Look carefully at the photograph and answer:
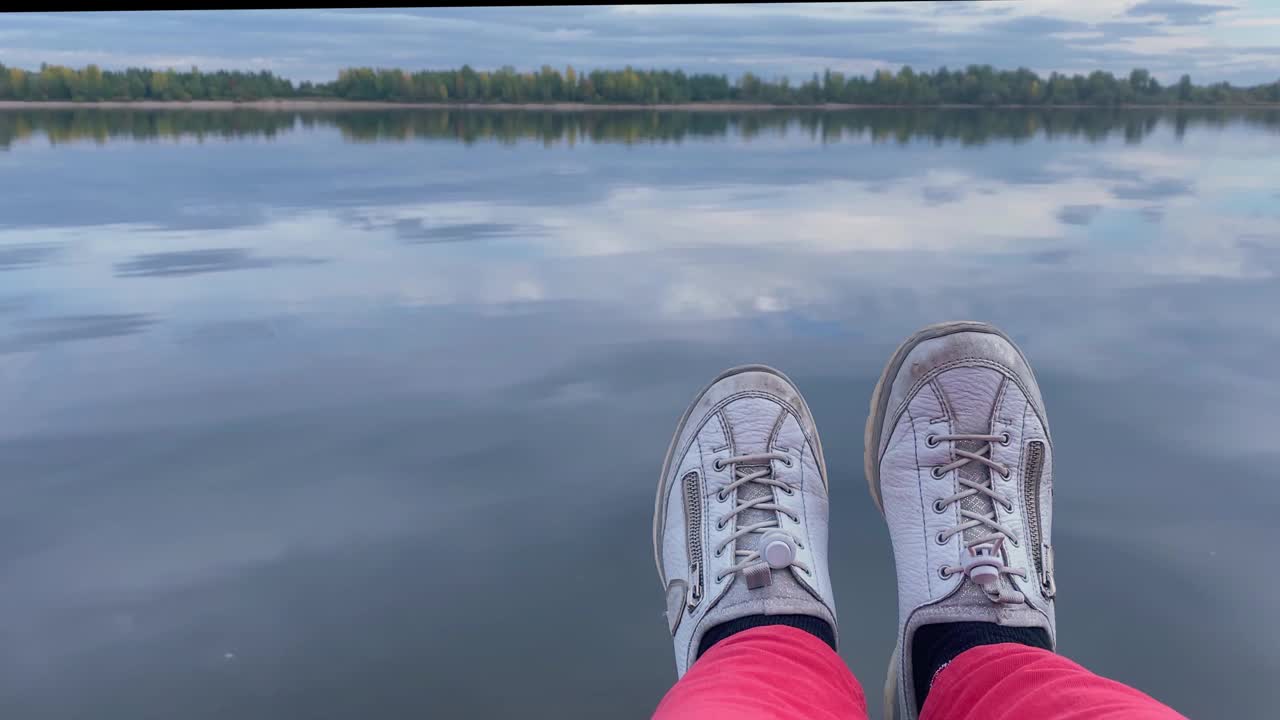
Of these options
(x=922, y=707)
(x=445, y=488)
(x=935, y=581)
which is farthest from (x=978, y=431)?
(x=445, y=488)

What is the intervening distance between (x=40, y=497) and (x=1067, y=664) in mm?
1092

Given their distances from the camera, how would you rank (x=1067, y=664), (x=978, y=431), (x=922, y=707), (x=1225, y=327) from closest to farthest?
(x=1067, y=664)
(x=922, y=707)
(x=978, y=431)
(x=1225, y=327)

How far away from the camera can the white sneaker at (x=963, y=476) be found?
32.3 inches

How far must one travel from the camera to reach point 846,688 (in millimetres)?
682

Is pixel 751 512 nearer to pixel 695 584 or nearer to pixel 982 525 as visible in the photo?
pixel 695 584

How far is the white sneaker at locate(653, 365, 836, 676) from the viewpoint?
814 millimetres

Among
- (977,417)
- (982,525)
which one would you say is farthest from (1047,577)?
(977,417)

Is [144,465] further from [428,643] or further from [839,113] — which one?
[839,113]

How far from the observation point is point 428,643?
31.4 inches

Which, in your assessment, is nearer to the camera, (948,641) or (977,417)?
(948,641)

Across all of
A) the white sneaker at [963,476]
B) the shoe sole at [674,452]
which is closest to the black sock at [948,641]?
the white sneaker at [963,476]

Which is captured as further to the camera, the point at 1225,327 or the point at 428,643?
the point at 1225,327

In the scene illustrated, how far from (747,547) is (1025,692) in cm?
34

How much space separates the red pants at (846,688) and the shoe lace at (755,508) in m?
0.09
